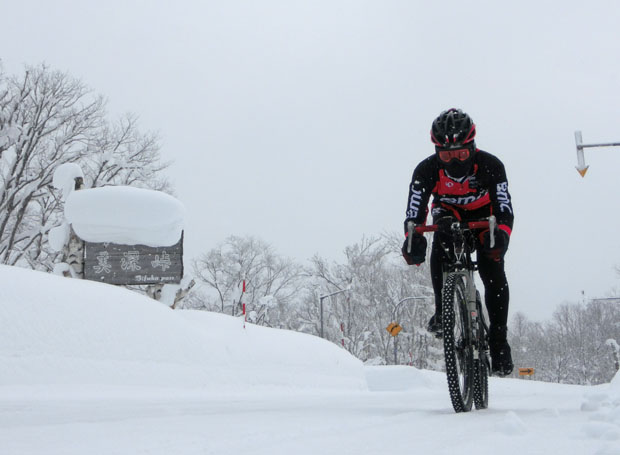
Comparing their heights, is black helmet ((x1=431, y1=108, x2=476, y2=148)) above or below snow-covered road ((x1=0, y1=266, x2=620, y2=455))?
above

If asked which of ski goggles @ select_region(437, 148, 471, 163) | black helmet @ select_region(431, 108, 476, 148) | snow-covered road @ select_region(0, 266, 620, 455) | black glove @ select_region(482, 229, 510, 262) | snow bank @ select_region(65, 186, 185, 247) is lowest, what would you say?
snow-covered road @ select_region(0, 266, 620, 455)

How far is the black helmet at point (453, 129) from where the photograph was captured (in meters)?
4.36

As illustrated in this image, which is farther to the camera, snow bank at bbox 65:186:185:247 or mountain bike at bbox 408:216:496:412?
snow bank at bbox 65:186:185:247

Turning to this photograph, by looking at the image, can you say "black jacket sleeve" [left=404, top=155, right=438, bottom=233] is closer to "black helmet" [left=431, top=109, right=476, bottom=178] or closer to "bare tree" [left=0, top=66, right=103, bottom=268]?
"black helmet" [left=431, top=109, right=476, bottom=178]

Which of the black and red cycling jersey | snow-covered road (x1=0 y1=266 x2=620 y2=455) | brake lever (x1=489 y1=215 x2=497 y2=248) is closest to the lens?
snow-covered road (x1=0 y1=266 x2=620 y2=455)

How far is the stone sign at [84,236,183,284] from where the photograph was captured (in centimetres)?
1257

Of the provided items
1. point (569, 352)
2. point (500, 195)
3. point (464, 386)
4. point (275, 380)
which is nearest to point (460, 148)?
point (500, 195)

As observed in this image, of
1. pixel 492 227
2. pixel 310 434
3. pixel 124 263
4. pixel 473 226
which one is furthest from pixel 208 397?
pixel 124 263

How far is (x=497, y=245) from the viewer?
424 centimetres

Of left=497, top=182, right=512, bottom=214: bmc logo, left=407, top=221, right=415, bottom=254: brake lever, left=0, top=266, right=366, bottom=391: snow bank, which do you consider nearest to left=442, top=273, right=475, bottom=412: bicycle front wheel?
left=407, top=221, right=415, bottom=254: brake lever

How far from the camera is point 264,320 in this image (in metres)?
46.0

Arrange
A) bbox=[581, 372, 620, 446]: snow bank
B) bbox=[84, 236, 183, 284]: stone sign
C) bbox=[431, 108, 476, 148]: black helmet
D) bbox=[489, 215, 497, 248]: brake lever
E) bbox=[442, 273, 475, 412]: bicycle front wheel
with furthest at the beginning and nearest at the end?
bbox=[84, 236, 183, 284]: stone sign, bbox=[431, 108, 476, 148]: black helmet, bbox=[489, 215, 497, 248]: brake lever, bbox=[442, 273, 475, 412]: bicycle front wheel, bbox=[581, 372, 620, 446]: snow bank

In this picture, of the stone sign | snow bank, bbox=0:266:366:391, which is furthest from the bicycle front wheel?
the stone sign

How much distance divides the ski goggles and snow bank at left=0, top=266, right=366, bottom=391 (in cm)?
489
